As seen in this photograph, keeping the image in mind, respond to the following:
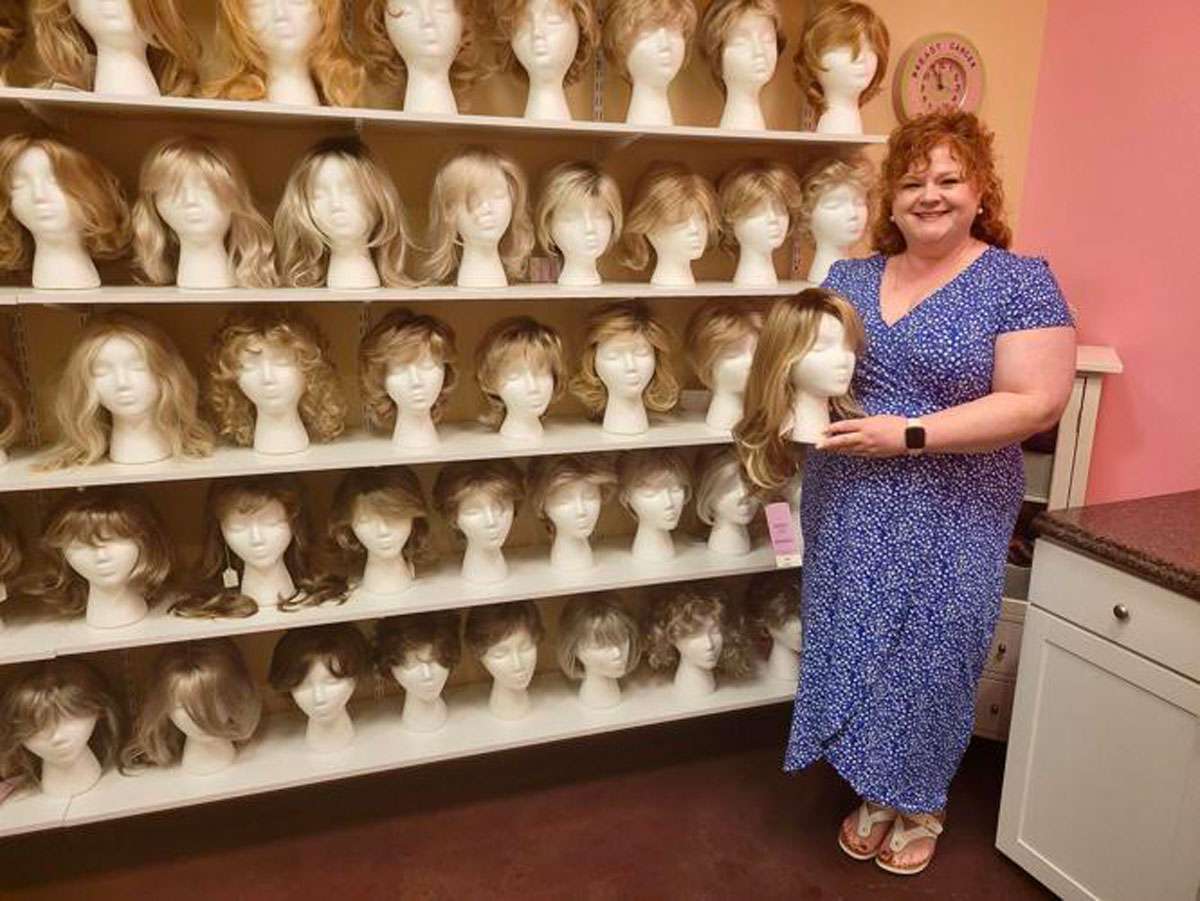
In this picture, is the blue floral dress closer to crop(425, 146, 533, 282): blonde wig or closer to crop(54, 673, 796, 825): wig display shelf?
crop(54, 673, 796, 825): wig display shelf

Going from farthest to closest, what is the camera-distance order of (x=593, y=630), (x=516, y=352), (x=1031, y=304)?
(x=593, y=630)
(x=516, y=352)
(x=1031, y=304)

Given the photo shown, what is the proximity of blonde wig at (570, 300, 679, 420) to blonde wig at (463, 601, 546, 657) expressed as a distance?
0.51 meters

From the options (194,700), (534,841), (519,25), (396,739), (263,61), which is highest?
(519,25)

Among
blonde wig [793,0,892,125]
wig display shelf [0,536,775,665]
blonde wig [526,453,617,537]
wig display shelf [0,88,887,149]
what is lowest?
wig display shelf [0,536,775,665]

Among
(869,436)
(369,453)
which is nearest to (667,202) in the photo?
(869,436)

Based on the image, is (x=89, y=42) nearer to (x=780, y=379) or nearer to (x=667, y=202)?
(x=667, y=202)

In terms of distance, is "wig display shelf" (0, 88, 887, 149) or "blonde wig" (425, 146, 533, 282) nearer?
"wig display shelf" (0, 88, 887, 149)

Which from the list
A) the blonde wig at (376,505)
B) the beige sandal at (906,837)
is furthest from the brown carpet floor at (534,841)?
the blonde wig at (376,505)

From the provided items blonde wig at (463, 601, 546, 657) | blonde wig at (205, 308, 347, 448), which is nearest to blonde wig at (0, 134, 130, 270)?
blonde wig at (205, 308, 347, 448)

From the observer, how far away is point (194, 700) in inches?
73.0

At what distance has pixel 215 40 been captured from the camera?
182 cm

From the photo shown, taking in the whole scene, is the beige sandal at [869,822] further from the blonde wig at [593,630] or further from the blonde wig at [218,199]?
the blonde wig at [218,199]

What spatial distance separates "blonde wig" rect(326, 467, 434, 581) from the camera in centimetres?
191

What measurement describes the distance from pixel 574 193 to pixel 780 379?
1.95 feet
